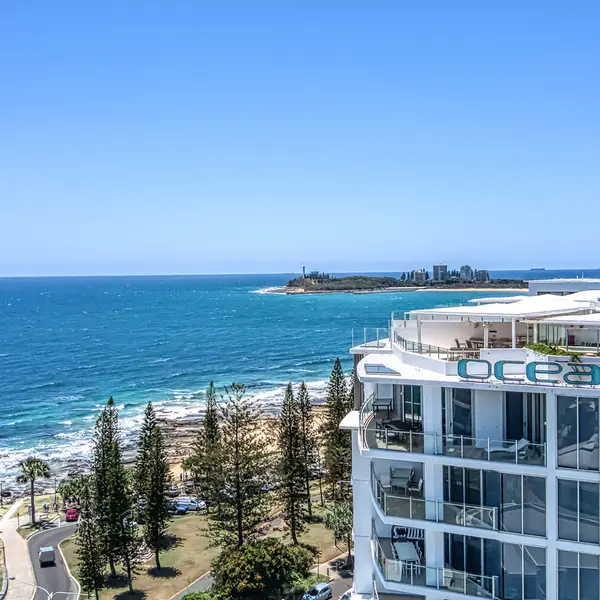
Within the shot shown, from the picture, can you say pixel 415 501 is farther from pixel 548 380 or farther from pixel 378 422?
pixel 548 380

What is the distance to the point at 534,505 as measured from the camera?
11.4 metres

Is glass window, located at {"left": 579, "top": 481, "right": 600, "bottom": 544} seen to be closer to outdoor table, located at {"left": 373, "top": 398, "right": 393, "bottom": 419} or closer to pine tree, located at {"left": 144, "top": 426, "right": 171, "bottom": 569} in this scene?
outdoor table, located at {"left": 373, "top": 398, "right": 393, "bottom": 419}

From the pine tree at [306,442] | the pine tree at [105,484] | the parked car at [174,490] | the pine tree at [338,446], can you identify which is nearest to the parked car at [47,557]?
the pine tree at [105,484]

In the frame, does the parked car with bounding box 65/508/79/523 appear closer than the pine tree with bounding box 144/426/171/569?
No

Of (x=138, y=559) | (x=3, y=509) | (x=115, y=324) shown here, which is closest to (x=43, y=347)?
(x=115, y=324)

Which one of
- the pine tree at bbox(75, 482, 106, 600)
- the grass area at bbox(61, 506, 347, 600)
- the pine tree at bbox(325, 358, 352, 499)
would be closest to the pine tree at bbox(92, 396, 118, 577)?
the pine tree at bbox(75, 482, 106, 600)

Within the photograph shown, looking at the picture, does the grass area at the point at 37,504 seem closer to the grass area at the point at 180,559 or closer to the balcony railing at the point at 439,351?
the grass area at the point at 180,559

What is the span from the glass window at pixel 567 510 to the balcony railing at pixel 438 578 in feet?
5.20

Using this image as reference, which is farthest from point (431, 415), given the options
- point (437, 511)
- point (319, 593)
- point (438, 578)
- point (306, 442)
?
point (306, 442)

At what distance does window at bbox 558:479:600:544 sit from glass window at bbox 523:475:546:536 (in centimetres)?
28

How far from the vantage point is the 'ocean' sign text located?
10.7 m

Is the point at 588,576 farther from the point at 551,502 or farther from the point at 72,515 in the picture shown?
the point at 72,515

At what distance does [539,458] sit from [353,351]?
20.2ft

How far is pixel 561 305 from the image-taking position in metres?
15.0
